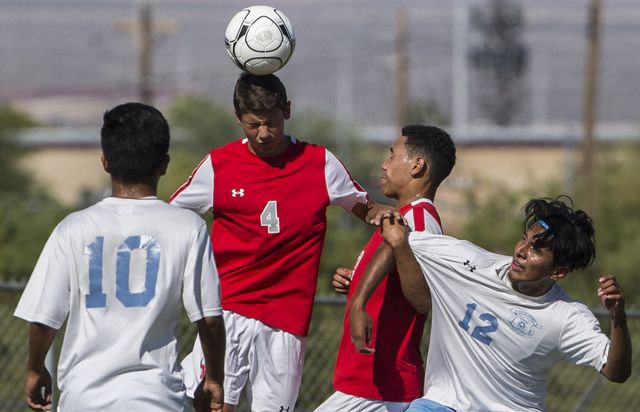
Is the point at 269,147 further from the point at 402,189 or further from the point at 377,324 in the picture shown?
the point at 377,324

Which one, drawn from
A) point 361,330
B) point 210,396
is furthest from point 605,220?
point 210,396

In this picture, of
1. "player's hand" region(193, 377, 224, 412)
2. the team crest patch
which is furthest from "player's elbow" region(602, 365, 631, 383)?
"player's hand" region(193, 377, 224, 412)

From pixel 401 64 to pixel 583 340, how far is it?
90.6ft

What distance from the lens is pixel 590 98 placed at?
20.7 meters

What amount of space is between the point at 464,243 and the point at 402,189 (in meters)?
0.46

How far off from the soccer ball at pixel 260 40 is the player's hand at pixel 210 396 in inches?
71.9

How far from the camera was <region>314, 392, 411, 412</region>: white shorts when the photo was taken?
12.9 ft

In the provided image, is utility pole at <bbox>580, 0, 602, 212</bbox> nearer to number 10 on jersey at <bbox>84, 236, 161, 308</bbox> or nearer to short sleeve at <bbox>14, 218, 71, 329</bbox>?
number 10 on jersey at <bbox>84, 236, 161, 308</bbox>

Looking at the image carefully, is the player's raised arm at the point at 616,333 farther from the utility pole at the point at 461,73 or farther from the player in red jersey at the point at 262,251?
the utility pole at the point at 461,73

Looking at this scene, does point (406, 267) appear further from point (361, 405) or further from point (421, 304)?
point (361, 405)

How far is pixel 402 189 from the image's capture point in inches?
161

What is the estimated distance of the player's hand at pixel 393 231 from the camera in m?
3.61

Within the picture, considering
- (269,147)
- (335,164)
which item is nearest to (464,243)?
(335,164)

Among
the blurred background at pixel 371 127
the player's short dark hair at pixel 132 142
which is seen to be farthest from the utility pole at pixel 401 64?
the player's short dark hair at pixel 132 142
